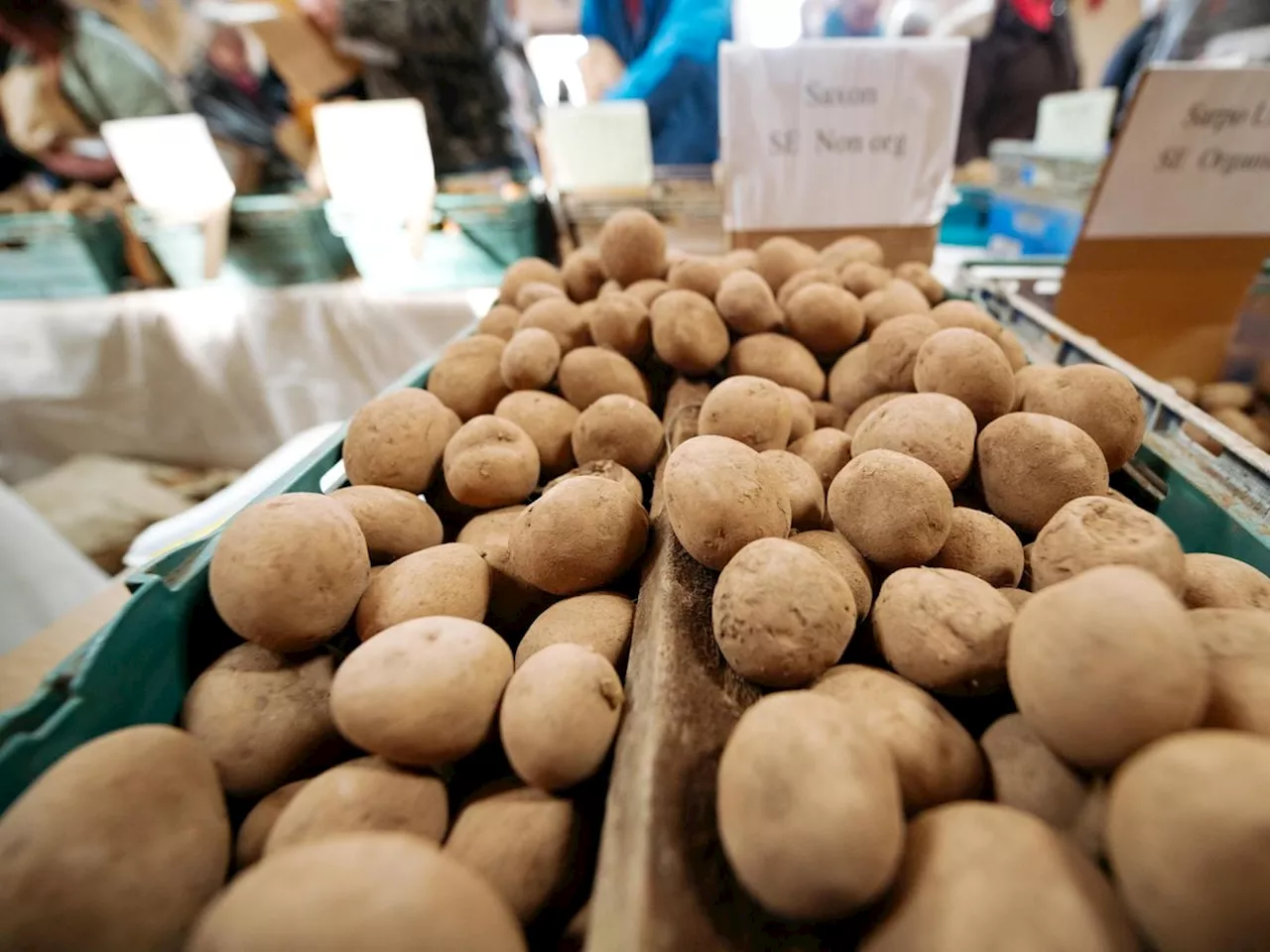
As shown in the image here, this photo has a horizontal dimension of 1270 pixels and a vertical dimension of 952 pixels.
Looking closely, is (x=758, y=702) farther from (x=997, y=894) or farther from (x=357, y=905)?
(x=357, y=905)

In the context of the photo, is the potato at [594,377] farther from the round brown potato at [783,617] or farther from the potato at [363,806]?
the potato at [363,806]

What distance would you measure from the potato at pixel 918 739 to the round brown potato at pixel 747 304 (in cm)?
83

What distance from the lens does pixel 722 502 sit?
0.78 m

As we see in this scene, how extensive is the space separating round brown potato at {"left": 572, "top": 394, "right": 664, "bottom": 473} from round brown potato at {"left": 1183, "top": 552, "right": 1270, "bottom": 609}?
766 mm

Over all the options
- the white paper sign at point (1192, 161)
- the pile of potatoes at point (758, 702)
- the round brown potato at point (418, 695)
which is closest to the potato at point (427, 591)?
the pile of potatoes at point (758, 702)

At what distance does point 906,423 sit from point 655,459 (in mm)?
447

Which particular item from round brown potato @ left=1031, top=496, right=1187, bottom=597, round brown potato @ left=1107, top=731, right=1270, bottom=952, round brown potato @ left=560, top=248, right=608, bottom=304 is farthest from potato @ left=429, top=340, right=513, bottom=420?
round brown potato @ left=1107, top=731, right=1270, bottom=952

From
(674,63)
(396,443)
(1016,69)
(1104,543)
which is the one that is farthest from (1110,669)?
(1016,69)

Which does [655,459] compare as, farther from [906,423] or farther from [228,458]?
[228,458]

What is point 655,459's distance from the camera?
118cm

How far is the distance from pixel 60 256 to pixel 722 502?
3327mm

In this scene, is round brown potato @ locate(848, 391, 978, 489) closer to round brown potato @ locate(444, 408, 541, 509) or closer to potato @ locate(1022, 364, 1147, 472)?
potato @ locate(1022, 364, 1147, 472)

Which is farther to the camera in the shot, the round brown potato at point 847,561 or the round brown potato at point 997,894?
the round brown potato at point 847,561

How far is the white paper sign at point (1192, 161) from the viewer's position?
5.01 ft
